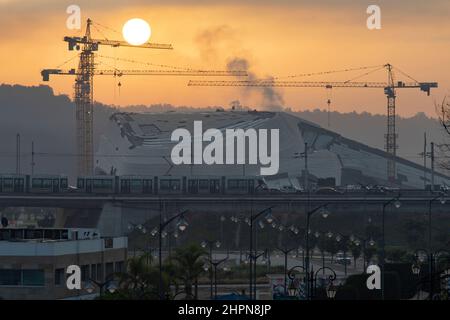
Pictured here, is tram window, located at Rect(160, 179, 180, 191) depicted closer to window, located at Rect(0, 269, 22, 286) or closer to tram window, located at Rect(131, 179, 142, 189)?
tram window, located at Rect(131, 179, 142, 189)

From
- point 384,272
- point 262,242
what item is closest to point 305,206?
point 262,242

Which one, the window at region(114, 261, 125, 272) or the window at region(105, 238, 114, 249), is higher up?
the window at region(105, 238, 114, 249)

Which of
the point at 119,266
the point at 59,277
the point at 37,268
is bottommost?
the point at 119,266

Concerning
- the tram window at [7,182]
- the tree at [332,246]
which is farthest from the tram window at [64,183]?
the tree at [332,246]

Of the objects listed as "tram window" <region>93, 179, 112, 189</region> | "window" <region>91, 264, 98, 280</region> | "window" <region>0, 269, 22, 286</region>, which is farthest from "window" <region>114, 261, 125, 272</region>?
"tram window" <region>93, 179, 112, 189</region>

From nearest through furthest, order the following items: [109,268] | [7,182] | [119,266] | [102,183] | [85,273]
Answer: [85,273] < [109,268] < [119,266] < [102,183] < [7,182]

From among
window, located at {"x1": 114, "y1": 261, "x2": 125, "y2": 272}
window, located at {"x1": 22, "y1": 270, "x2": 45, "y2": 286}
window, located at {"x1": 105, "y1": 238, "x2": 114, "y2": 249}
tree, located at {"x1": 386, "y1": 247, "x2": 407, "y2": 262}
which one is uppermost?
window, located at {"x1": 105, "y1": 238, "x2": 114, "y2": 249}

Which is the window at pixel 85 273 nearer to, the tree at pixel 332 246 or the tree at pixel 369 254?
the tree at pixel 369 254

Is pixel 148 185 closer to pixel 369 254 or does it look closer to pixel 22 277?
pixel 369 254

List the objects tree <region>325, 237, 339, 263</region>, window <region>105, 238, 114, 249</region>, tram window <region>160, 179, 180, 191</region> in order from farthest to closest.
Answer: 1. tram window <region>160, 179, 180, 191</region>
2. tree <region>325, 237, 339, 263</region>
3. window <region>105, 238, 114, 249</region>

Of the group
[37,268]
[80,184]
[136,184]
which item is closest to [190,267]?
[37,268]
